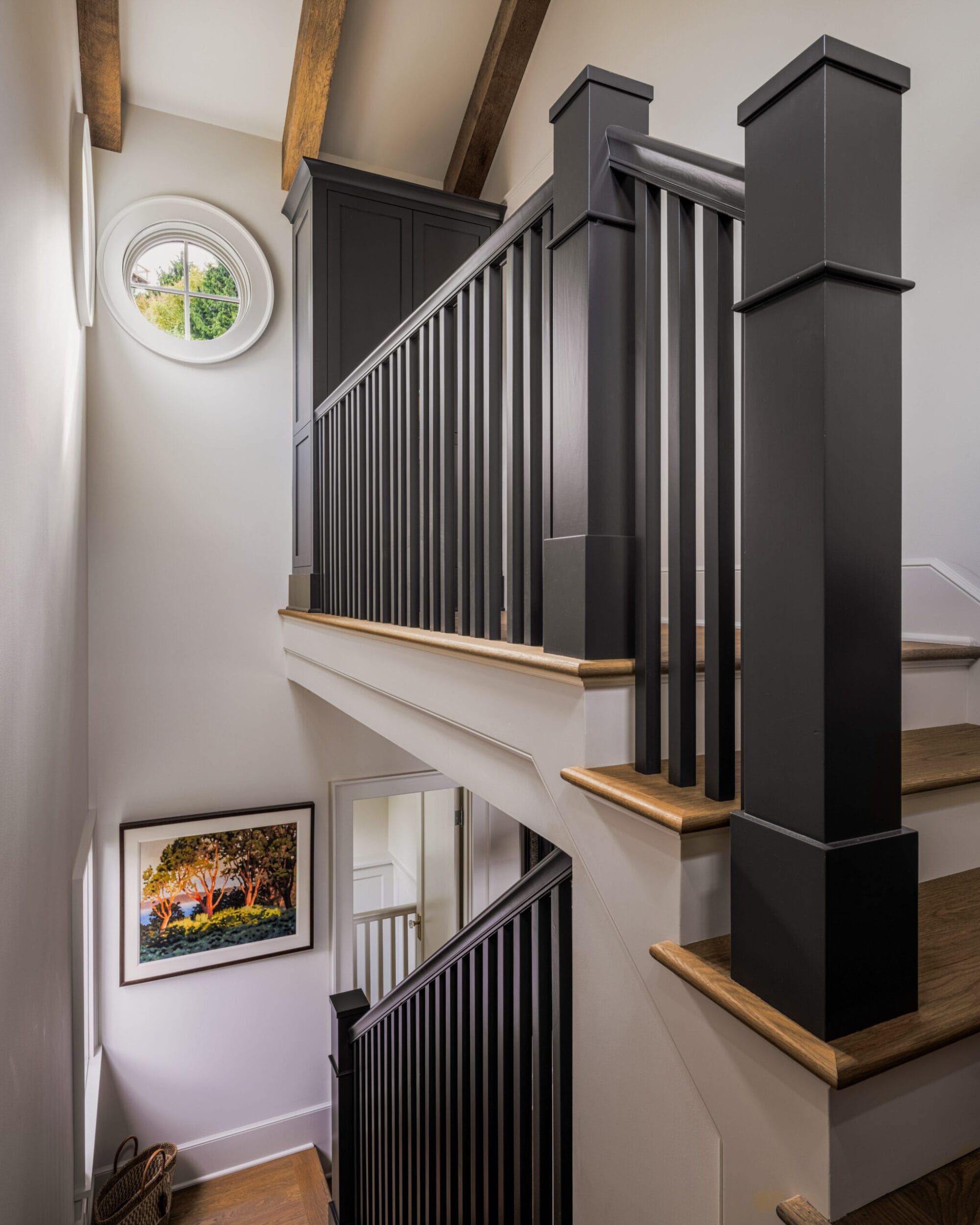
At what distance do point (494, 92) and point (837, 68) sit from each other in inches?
145

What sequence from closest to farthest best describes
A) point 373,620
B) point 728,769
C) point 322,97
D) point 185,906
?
1. point 728,769
2. point 373,620
3. point 322,97
4. point 185,906

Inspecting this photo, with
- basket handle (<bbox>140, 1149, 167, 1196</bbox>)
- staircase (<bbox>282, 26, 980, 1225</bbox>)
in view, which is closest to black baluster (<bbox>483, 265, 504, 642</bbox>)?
staircase (<bbox>282, 26, 980, 1225</bbox>)

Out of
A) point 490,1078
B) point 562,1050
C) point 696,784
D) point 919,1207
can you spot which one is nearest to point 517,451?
point 696,784

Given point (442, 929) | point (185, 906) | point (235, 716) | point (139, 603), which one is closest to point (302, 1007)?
point (185, 906)

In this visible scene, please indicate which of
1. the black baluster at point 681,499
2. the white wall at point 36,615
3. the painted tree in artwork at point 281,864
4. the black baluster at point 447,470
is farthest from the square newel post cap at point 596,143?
the painted tree in artwork at point 281,864

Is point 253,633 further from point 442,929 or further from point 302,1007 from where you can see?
point 442,929

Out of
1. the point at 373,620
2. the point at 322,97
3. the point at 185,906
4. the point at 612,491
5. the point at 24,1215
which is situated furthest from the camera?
the point at 185,906

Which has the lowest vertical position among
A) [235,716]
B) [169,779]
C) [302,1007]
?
[302,1007]

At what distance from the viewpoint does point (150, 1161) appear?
3066 millimetres

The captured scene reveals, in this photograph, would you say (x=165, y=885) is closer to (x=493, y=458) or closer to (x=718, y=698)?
(x=493, y=458)

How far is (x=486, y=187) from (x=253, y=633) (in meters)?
2.79

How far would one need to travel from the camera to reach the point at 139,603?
3418 millimetres

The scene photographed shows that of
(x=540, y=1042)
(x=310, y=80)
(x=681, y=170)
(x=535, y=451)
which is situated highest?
(x=310, y=80)

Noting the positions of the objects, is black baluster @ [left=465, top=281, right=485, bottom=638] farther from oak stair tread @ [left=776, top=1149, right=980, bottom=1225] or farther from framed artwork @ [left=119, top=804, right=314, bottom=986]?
framed artwork @ [left=119, top=804, right=314, bottom=986]
